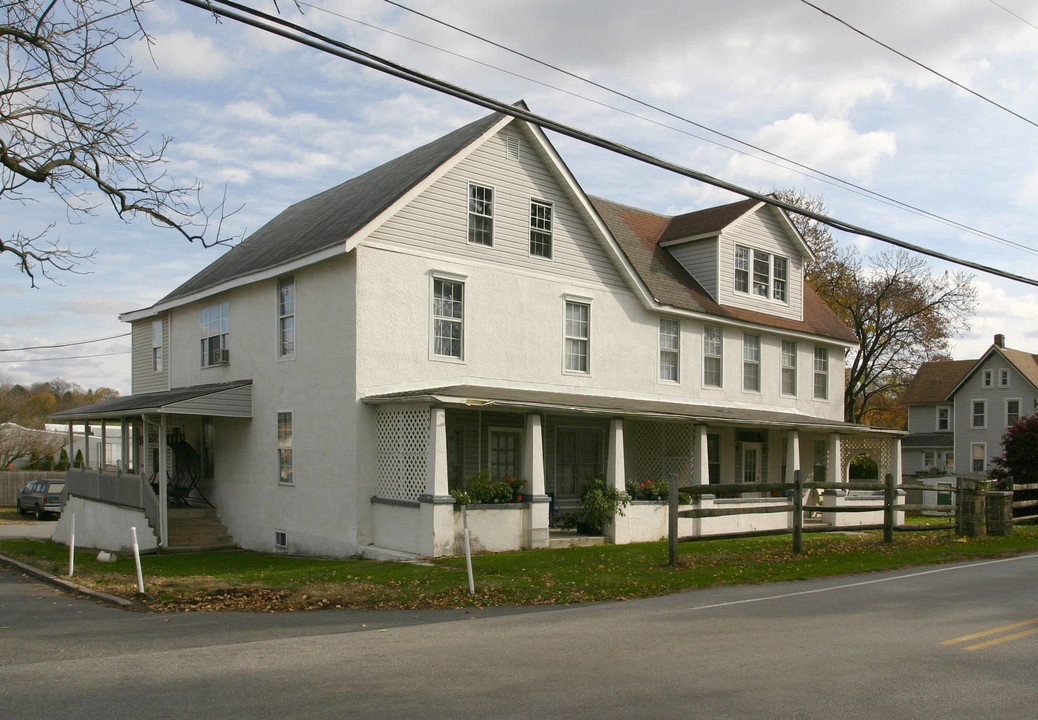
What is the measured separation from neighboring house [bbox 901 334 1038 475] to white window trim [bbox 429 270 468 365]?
4392cm

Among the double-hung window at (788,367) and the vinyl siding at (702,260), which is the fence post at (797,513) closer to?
the vinyl siding at (702,260)

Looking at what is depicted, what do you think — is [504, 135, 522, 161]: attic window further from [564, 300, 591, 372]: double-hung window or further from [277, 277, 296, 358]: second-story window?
[277, 277, 296, 358]: second-story window

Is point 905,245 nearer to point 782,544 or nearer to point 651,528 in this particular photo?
point 782,544

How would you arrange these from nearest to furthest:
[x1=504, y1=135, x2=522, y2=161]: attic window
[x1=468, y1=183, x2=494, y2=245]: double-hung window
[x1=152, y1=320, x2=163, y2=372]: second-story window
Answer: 1. [x1=468, y1=183, x2=494, y2=245]: double-hung window
2. [x1=504, y1=135, x2=522, y2=161]: attic window
3. [x1=152, y1=320, x2=163, y2=372]: second-story window

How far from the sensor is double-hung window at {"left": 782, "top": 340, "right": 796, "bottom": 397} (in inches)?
1155

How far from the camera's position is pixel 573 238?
75.6 ft

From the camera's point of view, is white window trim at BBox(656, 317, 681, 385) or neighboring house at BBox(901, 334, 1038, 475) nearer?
white window trim at BBox(656, 317, 681, 385)

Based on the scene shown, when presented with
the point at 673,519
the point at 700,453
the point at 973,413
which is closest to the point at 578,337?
the point at 700,453

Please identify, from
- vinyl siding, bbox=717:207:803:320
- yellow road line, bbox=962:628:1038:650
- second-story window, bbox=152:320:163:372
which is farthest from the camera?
second-story window, bbox=152:320:163:372

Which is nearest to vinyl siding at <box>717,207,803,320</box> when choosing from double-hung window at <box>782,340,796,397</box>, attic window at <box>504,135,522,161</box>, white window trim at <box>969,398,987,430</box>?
double-hung window at <box>782,340,796,397</box>

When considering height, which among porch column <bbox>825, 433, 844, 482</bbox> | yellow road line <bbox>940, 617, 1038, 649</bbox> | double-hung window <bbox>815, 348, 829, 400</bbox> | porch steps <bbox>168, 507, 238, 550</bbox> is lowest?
porch steps <bbox>168, 507, 238, 550</bbox>

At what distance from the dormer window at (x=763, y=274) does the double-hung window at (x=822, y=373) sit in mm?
2712

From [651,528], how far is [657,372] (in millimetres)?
5128

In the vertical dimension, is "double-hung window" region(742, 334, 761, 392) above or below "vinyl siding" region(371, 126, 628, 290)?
below
